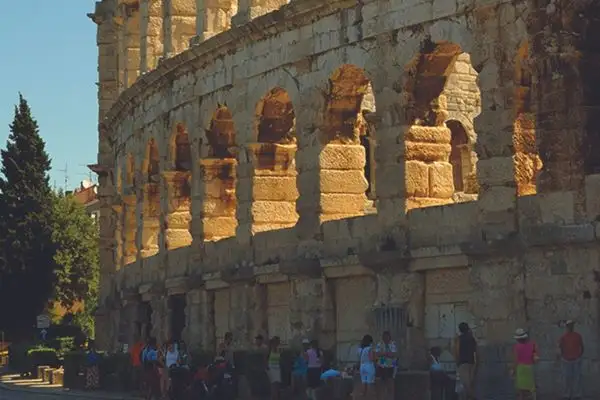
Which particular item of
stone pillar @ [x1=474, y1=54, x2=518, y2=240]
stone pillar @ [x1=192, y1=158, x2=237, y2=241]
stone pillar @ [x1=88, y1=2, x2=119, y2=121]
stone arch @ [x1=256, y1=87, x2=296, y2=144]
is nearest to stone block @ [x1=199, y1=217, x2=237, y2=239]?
stone pillar @ [x1=192, y1=158, x2=237, y2=241]

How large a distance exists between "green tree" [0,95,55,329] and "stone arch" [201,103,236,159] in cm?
2361

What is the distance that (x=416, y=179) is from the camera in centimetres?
2878

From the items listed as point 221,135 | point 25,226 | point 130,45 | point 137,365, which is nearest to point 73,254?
point 25,226

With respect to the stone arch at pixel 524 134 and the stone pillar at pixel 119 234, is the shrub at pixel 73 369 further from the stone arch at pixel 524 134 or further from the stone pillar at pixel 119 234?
the stone arch at pixel 524 134

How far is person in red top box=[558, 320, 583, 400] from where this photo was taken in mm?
23828

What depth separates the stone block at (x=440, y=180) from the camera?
29.0m

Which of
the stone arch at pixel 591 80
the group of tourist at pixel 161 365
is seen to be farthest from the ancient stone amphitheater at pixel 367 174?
the group of tourist at pixel 161 365

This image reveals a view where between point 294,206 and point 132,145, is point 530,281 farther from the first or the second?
point 132,145

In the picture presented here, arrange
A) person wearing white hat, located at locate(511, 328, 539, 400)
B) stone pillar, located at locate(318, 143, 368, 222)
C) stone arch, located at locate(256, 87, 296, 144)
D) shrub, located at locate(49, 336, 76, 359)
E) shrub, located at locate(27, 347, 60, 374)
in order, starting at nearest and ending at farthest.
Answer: person wearing white hat, located at locate(511, 328, 539, 400) < stone pillar, located at locate(318, 143, 368, 222) < stone arch, located at locate(256, 87, 296, 144) < shrub, located at locate(27, 347, 60, 374) < shrub, located at locate(49, 336, 76, 359)

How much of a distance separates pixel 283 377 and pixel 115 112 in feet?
53.6

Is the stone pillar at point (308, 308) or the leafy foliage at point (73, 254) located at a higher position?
the leafy foliage at point (73, 254)

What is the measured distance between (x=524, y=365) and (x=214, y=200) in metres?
12.9

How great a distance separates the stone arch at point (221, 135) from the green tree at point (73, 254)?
91.5 ft

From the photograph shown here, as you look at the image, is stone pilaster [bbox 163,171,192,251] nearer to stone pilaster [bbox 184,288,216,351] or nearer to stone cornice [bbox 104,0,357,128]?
stone pilaster [bbox 184,288,216,351]
